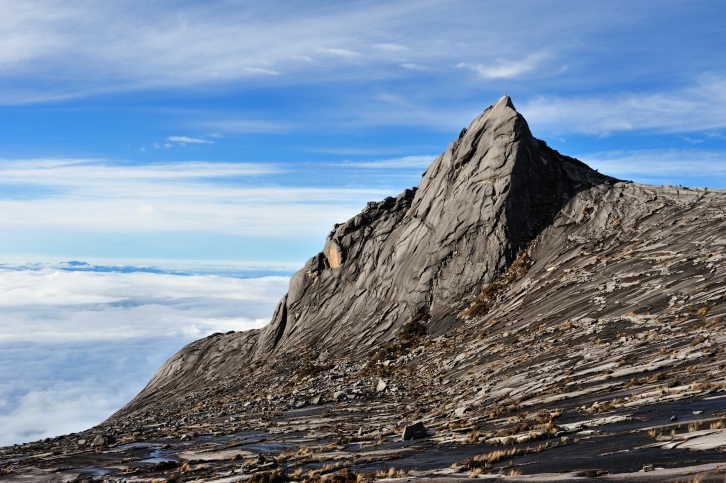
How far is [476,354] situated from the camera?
52.2m

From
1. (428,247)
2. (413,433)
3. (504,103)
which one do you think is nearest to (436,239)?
(428,247)

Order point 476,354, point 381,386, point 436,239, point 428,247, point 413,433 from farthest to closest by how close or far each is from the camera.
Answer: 1. point 428,247
2. point 436,239
3. point 476,354
4. point 381,386
5. point 413,433

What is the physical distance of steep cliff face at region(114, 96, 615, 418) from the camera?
7044 cm

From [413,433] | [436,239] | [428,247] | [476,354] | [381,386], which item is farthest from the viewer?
[428,247]

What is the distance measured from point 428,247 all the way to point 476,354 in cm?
2527

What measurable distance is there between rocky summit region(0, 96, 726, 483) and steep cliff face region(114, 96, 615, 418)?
1.04 feet

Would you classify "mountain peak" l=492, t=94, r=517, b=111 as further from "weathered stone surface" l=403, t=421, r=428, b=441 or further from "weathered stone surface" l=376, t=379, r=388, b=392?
"weathered stone surface" l=403, t=421, r=428, b=441

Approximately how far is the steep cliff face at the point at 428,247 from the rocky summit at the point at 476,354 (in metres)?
0.32

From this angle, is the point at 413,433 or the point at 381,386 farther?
the point at 381,386

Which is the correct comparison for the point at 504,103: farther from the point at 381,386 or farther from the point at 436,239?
the point at 381,386

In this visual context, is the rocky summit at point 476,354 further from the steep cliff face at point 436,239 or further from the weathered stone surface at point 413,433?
the steep cliff face at point 436,239

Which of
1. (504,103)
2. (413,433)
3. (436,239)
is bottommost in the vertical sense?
(413,433)

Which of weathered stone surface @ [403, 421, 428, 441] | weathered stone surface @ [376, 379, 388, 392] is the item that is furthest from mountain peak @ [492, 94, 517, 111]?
weathered stone surface @ [403, 421, 428, 441]

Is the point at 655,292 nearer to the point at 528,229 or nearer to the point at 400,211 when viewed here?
the point at 528,229
